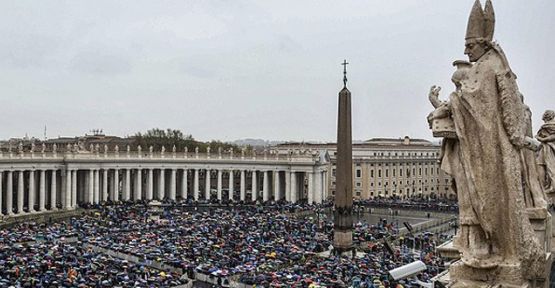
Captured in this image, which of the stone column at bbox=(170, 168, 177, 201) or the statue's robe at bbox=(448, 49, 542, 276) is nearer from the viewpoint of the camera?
the statue's robe at bbox=(448, 49, 542, 276)

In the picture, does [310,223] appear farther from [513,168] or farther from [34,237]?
[513,168]

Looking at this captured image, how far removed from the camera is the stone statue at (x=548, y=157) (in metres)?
7.68

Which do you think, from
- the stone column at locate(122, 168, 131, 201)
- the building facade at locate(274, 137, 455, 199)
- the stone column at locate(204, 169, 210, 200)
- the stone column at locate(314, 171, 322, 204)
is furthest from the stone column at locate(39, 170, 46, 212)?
the building facade at locate(274, 137, 455, 199)

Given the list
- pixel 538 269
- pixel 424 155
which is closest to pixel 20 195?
pixel 538 269

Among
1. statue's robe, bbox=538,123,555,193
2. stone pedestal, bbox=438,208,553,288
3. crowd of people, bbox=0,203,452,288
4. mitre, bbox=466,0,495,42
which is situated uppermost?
mitre, bbox=466,0,495,42

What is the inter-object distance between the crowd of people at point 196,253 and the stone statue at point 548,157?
14.9 meters

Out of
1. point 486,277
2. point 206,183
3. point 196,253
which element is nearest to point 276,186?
point 206,183

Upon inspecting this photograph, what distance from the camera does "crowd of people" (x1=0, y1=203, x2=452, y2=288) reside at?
84.0 ft

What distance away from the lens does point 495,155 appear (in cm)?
494

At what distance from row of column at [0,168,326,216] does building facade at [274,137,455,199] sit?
11527 mm

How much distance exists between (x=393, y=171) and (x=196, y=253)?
219ft

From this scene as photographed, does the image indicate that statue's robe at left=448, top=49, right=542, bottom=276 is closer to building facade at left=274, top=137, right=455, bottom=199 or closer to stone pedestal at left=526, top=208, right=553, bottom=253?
stone pedestal at left=526, top=208, right=553, bottom=253

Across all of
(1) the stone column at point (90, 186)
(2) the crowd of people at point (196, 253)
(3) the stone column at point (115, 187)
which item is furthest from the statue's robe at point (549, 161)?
(3) the stone column at point (115, 187)

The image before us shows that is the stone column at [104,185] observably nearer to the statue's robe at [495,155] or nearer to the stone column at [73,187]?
the stone column at [73,187]
